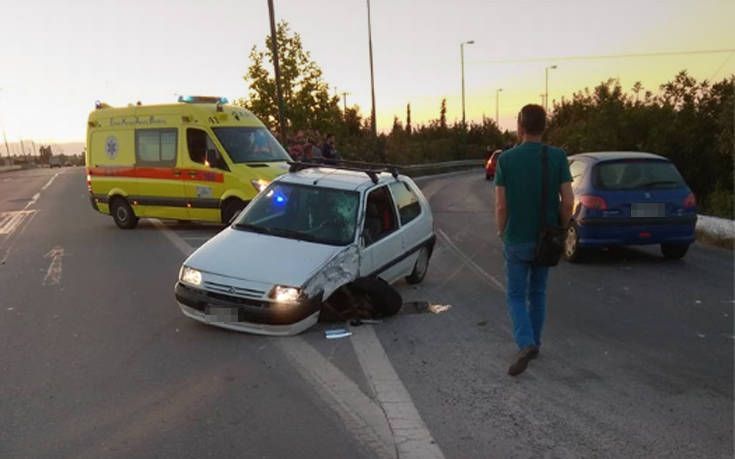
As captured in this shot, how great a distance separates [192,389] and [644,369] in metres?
3.38

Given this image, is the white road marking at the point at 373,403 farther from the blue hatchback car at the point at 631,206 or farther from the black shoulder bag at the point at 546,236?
the blue hatchback car at the point at 631,206

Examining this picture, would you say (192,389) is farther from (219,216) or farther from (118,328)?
(219,216)

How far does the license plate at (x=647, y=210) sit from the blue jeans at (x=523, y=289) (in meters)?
4.52

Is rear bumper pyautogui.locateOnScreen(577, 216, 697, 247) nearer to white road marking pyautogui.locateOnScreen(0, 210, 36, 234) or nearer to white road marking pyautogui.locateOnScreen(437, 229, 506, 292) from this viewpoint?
white road marking pyautogui.locateOnScreen(437, 229, 506, 292)

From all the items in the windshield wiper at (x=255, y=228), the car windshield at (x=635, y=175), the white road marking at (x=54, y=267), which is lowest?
the white road marking at (x=54, y=267)

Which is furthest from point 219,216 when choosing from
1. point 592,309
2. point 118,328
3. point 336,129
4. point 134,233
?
point 336,129

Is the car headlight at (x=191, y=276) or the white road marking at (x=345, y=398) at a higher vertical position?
the car headlight at (x=191, y=276)

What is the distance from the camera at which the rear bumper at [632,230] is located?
866cm

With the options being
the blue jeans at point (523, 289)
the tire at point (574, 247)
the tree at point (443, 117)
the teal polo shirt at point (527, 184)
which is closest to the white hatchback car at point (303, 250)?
the blue jeans at point (523, 289)

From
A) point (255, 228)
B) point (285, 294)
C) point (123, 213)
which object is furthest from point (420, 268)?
point (123, 213)

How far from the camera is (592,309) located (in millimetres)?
6574

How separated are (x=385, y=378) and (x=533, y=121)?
217 centimetres

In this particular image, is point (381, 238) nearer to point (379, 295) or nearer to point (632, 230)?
point (379, 295)

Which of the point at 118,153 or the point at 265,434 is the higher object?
the point at 118,153
